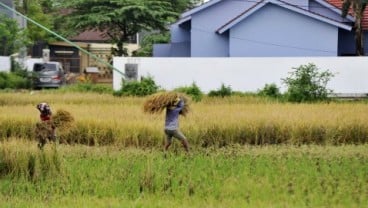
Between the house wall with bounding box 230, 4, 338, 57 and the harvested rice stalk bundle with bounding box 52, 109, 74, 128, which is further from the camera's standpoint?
the house wall with bounding box 230, 4, 338, 57

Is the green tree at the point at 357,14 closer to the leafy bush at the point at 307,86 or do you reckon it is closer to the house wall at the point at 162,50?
the leafy bush at the point at 307,86

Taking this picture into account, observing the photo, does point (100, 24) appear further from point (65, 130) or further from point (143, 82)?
point (65, 130)

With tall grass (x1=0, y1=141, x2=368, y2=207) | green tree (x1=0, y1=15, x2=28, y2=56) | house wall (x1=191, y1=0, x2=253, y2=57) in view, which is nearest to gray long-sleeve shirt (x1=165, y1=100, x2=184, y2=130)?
Answer: tall grass (x1=0, y1=141, x2=368, y2=207)

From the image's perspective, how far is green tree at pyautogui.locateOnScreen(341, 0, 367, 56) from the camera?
82.8 ft

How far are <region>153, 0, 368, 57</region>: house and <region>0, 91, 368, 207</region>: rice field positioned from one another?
33.6 ft

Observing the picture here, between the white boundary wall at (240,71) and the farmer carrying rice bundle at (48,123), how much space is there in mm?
13660

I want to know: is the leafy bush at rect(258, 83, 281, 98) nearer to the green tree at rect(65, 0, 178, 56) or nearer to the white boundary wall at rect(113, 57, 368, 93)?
the white boundary wall at rect(113, 57, 368, 93)

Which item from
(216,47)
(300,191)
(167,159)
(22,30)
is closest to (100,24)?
(22,30)

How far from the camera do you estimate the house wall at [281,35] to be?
27.2 m

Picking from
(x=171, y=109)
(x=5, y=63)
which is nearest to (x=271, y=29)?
(x=5, y=63)

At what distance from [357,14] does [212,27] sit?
23.6 ft

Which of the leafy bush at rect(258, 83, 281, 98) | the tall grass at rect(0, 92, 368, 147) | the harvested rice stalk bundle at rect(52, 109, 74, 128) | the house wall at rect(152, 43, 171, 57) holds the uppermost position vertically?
the house wall at rect(152, 43, 171, 57)

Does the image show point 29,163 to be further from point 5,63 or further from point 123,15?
point 123,15

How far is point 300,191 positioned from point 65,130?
5.82m
